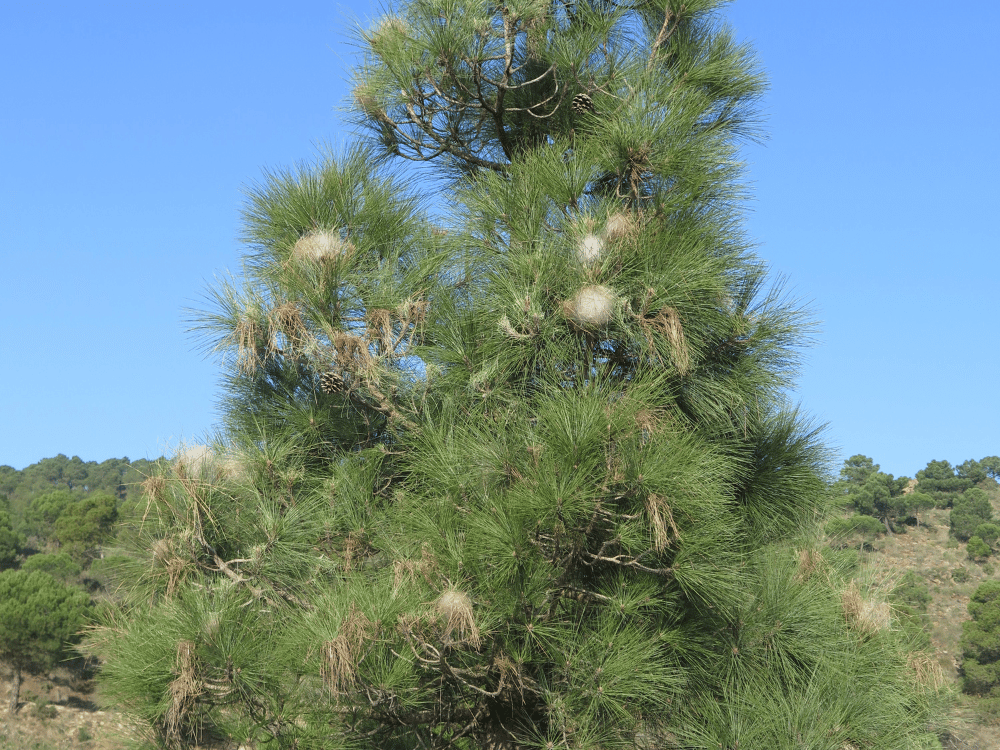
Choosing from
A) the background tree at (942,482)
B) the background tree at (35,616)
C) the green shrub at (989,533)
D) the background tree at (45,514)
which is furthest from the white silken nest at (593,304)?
the background tree at (942,482)

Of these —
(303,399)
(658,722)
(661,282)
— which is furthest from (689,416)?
(303,399)

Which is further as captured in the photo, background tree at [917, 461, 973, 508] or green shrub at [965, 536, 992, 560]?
background tree at [917, 461, 973, 508]

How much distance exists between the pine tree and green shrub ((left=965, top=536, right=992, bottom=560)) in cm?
2192

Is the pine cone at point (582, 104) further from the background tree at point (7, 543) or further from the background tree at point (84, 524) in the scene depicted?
the background tree at point (84, 524)

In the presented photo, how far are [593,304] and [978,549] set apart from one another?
2344 cm

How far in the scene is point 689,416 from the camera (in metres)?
3.17

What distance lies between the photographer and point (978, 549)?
22484mm

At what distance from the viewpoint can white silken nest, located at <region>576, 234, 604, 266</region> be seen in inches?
117

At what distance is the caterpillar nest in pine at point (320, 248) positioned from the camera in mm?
3225

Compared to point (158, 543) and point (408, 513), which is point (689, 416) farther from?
point (158, 543)

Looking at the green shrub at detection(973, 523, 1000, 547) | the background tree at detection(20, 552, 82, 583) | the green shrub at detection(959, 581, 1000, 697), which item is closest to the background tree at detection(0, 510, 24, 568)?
the background tree at detection(20, 552, 82, 583)

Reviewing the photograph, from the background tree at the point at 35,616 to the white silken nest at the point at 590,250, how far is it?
14056 mm

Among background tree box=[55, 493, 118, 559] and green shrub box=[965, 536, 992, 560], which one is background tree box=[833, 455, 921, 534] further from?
background tree box=[55, 493, 118, 559]

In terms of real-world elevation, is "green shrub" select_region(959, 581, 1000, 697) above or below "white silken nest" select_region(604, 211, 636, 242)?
above
